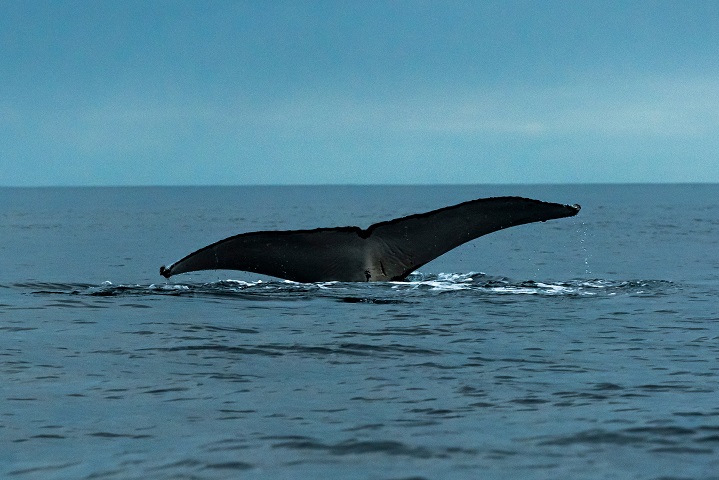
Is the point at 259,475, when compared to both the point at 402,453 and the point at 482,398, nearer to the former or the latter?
the point at 402,453

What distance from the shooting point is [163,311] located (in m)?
15.5

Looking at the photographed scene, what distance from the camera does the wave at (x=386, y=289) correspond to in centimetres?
1706

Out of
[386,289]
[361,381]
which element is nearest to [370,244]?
[386,289]

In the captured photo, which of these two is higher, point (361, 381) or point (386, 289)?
point (386, 289)

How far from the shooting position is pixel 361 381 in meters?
10.2

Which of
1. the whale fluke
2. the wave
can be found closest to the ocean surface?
the wave

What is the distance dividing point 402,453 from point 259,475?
3.43 ft

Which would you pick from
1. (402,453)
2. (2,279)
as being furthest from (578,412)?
(2,279)

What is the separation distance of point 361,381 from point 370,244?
4.34 m

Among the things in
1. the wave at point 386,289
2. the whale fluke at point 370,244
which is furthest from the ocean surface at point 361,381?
the whale fluke at point 370,244

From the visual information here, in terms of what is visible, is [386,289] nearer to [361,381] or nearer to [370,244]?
[370,244]

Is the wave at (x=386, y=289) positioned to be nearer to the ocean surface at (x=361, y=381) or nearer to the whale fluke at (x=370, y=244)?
the ocean surface at (x=361, y=381)

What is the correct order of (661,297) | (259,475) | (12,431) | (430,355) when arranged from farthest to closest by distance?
(661,297), (430,355), (12,431), (259,475)

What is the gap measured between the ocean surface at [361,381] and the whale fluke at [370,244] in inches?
26.1
